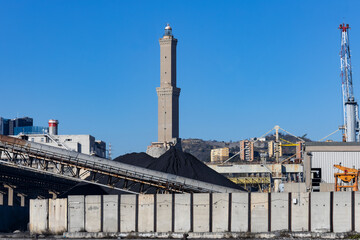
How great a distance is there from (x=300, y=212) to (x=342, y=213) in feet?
11.5

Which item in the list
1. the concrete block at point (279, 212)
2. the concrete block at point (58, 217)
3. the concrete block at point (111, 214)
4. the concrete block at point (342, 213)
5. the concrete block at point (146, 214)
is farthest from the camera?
the concrete block at point (58, 217)

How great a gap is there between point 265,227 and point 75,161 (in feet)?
77.5

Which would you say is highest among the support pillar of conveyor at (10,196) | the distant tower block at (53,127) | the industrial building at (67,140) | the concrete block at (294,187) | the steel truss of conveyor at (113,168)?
the distant tower block at (53,127)

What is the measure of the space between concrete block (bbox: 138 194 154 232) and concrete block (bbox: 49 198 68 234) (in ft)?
25.0

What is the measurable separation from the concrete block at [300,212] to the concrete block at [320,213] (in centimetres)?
54

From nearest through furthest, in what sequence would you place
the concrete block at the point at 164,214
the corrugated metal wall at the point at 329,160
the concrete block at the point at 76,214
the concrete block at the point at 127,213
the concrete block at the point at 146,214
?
the concrete block at the point at 164,214 < the concrete block at the point at 146,214 < the concrete block at the point at 127,213 < the concrete block at the point at 76,214 < the corrugated metal wall at the point at 329,160

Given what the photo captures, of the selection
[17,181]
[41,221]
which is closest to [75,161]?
[41,221]

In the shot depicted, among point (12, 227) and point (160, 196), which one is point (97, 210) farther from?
point (12, 227)

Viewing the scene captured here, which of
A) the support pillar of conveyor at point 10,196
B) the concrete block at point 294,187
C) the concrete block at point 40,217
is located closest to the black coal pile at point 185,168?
the concrete block at point 294,187

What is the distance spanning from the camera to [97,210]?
55.8 meters

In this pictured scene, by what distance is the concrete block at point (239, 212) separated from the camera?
52781 mm

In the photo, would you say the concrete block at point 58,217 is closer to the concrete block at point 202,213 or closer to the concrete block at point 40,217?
the concrete block at point 40,217

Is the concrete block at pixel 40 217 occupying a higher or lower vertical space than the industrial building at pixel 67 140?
lower

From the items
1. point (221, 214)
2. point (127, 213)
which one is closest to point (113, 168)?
point (127, 213)
